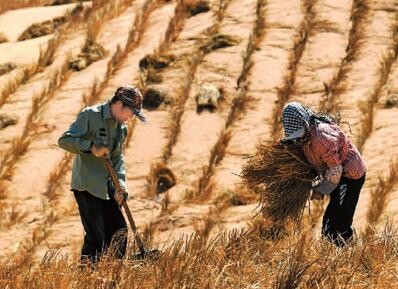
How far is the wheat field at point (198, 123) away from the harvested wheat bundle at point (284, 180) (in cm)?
22

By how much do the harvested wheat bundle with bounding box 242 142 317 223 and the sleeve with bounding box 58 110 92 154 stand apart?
114 centimetres

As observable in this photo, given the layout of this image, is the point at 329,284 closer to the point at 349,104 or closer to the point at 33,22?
the point at 349,104

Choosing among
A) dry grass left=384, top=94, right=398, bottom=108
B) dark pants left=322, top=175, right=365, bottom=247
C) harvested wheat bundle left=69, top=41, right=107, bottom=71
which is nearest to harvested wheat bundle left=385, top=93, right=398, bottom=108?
dry grass left=384, top=94, right=398, bottom=108

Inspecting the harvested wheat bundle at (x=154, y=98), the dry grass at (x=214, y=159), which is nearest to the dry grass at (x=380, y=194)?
Result: the dry grass at (x=214, y=159)

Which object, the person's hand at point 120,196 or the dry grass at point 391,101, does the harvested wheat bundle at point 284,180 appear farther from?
the dry grass at point 391,101

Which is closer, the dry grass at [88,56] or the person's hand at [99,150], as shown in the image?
the person's hand at [99,150]

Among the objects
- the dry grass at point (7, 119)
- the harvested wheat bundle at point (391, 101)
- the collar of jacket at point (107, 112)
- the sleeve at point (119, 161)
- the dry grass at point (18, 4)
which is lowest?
the dry grass at point (7, 119)

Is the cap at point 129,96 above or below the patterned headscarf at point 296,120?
above

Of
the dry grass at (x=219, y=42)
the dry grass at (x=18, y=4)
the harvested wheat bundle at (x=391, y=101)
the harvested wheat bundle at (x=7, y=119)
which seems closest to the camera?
the harvested wheat bundle at (x=391, y=101)

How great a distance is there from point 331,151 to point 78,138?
4.85 ft

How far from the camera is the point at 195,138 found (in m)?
10.2

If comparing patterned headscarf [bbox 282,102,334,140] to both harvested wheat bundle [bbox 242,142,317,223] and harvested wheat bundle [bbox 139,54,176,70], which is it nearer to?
harvested wheat bundle [bbox 242,142,317,223]

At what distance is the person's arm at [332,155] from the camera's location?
4887 mm

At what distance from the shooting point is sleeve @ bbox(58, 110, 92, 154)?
5008 millimetres
